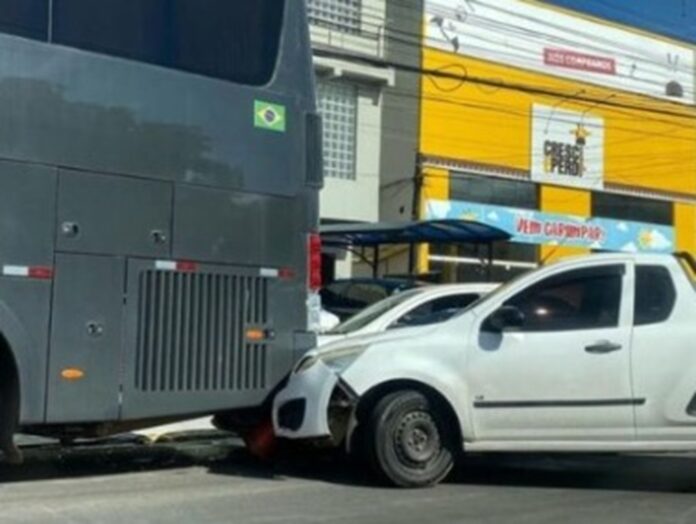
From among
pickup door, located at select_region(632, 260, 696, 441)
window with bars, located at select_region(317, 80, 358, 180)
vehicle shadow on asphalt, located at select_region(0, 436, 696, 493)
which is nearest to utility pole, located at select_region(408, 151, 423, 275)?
window with bars, located at select_region(317, 80, 358, 180)

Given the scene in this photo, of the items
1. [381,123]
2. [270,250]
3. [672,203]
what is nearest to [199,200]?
[270,250]

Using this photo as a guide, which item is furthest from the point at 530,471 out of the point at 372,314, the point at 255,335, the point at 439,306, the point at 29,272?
the point at 29,272

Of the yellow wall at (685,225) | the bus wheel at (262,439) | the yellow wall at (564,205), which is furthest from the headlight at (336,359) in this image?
the yellow wall at (685,225)

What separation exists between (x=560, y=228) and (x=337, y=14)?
9.90 metres

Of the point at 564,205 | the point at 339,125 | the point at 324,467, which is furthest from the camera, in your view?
the point at 564,205

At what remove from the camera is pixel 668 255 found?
31.1 feet

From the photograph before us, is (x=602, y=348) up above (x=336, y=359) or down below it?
above

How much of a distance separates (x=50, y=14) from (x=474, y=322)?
381 centimetres

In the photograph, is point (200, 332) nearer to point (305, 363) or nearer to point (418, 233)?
point (305, 363)

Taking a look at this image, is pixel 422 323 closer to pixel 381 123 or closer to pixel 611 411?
pixel 611 411

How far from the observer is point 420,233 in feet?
76.2

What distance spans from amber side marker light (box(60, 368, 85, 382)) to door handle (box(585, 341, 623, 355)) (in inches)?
146

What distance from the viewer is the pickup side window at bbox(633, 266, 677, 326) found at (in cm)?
912

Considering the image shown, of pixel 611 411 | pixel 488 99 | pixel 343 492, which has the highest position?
pixel 488 99
